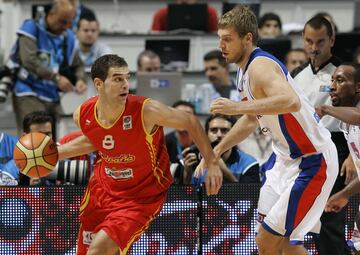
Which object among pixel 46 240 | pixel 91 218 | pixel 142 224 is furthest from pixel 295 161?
pixel 46 240

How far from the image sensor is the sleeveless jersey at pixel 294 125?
226 inches

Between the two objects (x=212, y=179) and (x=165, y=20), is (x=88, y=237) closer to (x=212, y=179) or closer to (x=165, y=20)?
(x=212, y=179)

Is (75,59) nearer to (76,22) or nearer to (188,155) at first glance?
(76,22)

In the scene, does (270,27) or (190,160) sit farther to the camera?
(270,27)

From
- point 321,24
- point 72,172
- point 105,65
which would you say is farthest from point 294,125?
point 72,172

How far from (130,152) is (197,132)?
54 cm

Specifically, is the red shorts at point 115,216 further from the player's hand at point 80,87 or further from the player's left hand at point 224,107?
the player's hand at point 80,87

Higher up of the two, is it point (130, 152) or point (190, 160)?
point (130, 152)

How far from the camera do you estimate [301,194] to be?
5.79 m

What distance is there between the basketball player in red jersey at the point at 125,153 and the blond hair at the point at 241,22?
75 cm

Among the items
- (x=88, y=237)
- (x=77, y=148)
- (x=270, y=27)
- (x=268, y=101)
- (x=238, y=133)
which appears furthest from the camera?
(x=270, y=27)

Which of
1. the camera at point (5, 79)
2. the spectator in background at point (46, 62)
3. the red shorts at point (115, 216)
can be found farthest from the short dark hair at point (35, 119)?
the camera at point (5, 79)

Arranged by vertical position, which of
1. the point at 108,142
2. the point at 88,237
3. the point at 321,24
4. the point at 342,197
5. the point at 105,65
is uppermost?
the point at 321,24

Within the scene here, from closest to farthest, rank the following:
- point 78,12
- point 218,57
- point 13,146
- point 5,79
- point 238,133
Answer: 1. point 238,133
2. point 13,146
3. point 5,79
4. point 218,57
5. point 78,12
